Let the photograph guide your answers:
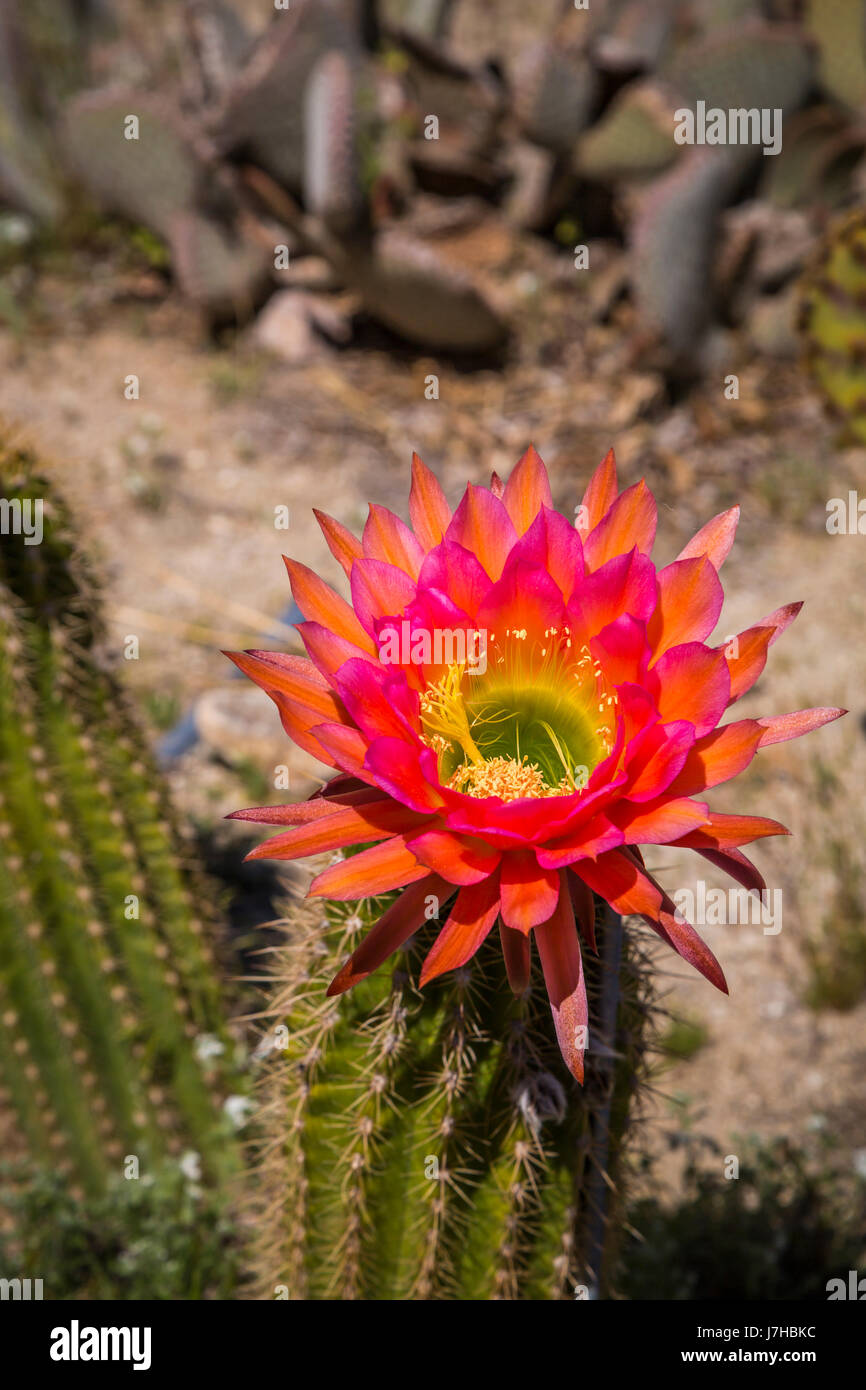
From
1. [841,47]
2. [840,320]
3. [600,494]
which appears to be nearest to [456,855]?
[600,494]

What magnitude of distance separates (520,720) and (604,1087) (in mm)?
514

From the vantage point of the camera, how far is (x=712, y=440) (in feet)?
17.3

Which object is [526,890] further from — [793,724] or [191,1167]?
[191,1167]

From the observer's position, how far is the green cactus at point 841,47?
575cm

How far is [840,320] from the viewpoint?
3814mm

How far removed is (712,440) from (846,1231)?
3600 millimetres

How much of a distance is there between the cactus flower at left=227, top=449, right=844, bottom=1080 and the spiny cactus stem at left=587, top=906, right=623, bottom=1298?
0.14 m

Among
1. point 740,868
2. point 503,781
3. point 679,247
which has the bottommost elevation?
point 740,868

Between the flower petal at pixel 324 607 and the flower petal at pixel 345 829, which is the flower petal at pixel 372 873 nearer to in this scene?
the flower petal at pixel 345 829

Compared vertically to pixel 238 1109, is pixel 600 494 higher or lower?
higher

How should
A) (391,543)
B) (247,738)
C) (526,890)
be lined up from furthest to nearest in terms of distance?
(247,738) < (391,543) < (526,890)

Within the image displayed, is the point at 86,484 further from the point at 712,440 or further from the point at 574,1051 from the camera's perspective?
the point at 574,1051

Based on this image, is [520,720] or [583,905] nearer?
Result: [583,905]

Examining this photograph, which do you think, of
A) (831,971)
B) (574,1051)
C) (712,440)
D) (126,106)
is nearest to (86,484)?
(126,106)
